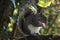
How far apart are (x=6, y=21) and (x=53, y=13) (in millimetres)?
820

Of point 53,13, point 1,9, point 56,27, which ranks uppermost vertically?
point 1,9

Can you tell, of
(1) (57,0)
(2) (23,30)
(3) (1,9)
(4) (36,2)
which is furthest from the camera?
(1) (57,0)

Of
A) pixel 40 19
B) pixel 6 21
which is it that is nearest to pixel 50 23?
pixel 40 19

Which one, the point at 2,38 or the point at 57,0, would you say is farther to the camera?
the point at 57,0

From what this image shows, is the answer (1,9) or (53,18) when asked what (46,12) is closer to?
(53,18)

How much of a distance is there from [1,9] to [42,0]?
2.72 feet

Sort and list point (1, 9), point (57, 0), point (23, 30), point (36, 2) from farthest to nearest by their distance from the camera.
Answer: point (57, 0), point (36, 2), point (23, 30), point (1, 9)

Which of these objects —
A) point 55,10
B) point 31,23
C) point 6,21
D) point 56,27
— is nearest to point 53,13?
point 55,10

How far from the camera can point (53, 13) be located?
1816 millimetres

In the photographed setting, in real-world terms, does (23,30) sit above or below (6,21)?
below

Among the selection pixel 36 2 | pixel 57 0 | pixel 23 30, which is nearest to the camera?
pixel 23 30

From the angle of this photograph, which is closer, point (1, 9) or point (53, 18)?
point (1, 9)

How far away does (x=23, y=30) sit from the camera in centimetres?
160

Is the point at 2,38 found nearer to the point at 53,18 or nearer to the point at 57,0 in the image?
the point at 53,18
